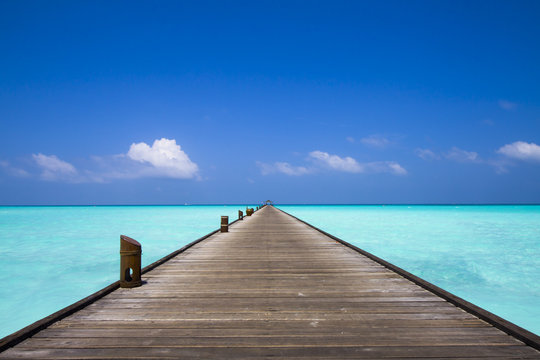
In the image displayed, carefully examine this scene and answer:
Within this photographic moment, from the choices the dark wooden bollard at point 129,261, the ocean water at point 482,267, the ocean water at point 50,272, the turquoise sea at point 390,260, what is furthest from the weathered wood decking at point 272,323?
the ocean water at point 50,272

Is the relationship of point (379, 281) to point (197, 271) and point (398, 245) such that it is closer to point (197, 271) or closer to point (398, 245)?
point (197, 271)

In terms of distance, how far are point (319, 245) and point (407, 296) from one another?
19.0 ft

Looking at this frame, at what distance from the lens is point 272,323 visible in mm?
3598

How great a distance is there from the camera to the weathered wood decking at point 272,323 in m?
2.97

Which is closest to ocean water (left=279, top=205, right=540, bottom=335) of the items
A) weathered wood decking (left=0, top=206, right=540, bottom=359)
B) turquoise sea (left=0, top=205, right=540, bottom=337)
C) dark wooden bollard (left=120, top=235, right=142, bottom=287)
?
turquoise sea (left=0, top=205, right=540, bottom=337)

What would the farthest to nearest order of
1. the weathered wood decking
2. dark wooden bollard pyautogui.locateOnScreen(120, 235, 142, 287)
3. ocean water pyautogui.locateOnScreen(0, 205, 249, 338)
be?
ocean water pyautogui.locateOnScreen(0, 205, 249, 338) < dark wooden bollard pyautogui.locateOnScreen(120, 235, 142, 287) < the weathered wood decking

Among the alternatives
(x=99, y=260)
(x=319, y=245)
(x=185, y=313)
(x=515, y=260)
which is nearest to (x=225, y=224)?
(x=319, y=245)

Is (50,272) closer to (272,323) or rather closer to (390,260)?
(272,323)

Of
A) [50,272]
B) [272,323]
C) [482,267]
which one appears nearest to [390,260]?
[482,267]

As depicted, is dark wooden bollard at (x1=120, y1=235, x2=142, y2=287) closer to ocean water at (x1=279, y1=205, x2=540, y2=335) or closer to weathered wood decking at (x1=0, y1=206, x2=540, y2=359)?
weathered wood decking at (x1=0, y1=206, x2=540, y2=359)

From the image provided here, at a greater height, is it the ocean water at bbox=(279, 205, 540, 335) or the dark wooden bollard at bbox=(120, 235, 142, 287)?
the dark wooden bollard at bbox=(120, 235, 142, 287)

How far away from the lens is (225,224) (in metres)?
14.7

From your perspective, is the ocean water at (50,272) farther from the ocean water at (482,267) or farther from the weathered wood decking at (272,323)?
the ocean water at (482,267)

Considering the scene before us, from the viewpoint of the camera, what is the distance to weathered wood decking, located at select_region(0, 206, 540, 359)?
297cm
